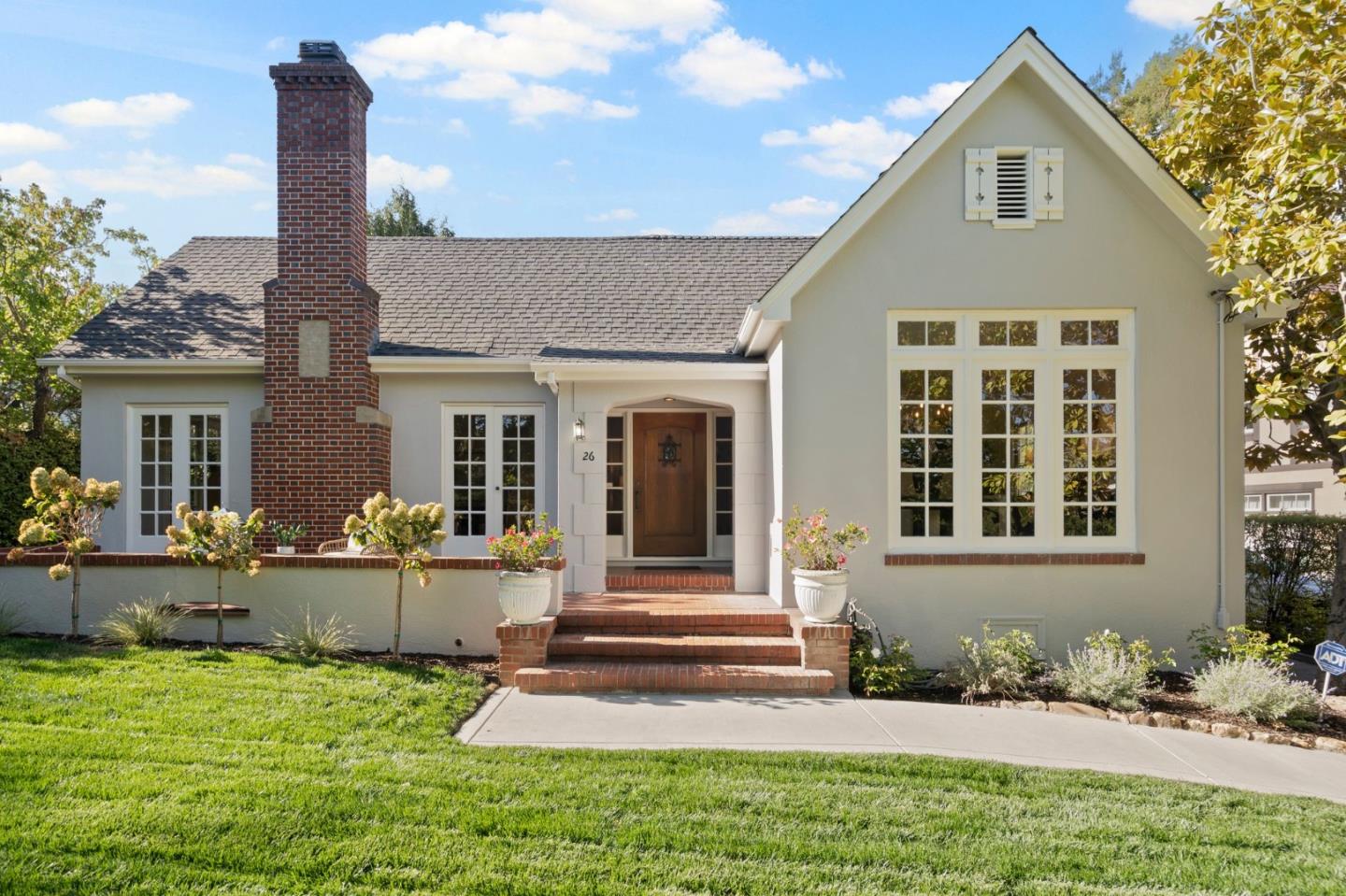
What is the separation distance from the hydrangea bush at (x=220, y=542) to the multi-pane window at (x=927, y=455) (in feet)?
22.3

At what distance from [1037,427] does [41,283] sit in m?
19.2

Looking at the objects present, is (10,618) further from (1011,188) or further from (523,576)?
(1011,188)

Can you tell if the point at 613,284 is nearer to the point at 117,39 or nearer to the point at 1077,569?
the point at 117,39

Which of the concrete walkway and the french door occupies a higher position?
the french door

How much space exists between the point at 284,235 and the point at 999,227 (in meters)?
8.68

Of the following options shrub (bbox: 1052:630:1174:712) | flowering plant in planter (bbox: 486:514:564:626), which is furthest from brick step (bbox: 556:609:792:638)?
shrub (bbox: 1052:630:1174:712)

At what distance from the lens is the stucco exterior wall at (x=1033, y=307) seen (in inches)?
341

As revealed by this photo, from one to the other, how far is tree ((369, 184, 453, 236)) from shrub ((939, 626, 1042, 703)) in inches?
1106

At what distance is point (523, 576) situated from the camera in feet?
25.6

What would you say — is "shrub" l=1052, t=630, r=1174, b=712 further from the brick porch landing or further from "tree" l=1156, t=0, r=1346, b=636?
"tree" l=1156, t=0, r=1346, b=636

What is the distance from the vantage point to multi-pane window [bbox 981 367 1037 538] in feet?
28.9

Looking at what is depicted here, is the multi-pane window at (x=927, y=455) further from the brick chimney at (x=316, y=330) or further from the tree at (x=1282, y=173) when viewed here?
the brick chimney at (x=316, y=330)

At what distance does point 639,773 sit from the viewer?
17.3ft

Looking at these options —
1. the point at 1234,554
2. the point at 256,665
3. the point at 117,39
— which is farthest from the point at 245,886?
the point at 117,39
